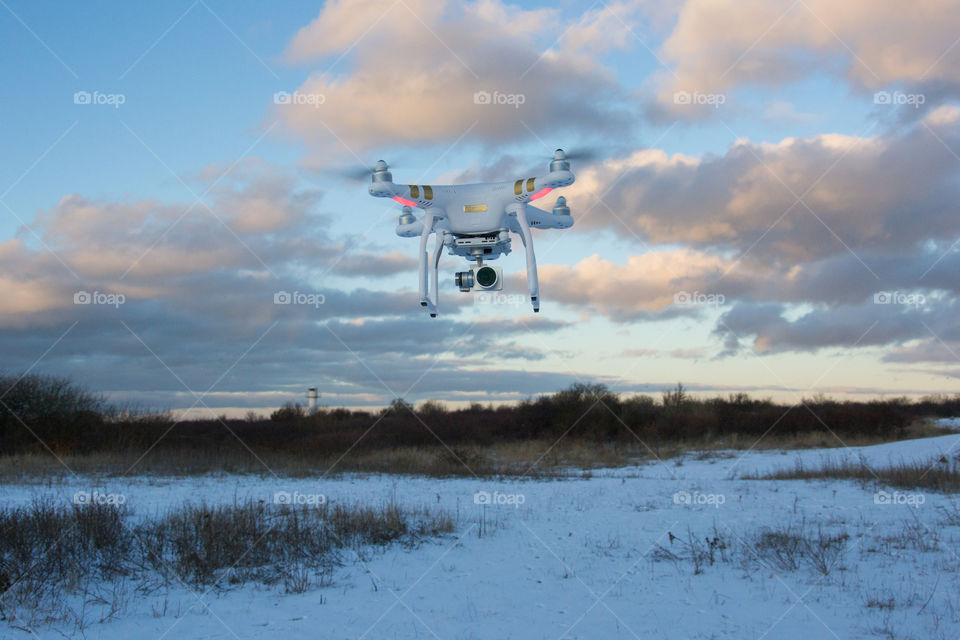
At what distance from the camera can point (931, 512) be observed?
12211 millimetres

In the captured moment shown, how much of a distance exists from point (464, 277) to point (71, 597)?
232 inches

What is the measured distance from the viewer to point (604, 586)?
323 inches

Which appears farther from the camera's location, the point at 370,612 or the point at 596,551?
the point at 596,551

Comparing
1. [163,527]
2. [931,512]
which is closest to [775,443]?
[931,512]

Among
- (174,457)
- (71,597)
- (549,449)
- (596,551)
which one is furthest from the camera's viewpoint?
(549,449)

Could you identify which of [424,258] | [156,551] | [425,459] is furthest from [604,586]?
[425,459]

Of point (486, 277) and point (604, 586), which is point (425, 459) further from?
point (486, 277)

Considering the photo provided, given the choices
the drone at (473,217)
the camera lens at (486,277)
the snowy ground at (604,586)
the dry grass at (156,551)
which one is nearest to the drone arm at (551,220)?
the drone at (473,217)

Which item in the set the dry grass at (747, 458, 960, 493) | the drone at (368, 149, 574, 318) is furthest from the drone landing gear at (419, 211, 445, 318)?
the dry grass at (747, 458, 960, 493)

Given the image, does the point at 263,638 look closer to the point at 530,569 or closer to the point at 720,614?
the point at 530,569

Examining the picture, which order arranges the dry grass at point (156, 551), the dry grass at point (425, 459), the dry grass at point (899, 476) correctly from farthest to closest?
1. the dry grass at point (425, 459)
2. the dry grass at point (899, 476)
3. the dry grass at point (156, 551)

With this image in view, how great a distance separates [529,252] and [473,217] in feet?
2.29

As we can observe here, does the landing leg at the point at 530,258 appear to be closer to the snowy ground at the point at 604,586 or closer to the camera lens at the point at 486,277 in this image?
the camera lens at the point at 486,277

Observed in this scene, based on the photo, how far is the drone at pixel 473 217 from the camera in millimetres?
6066
